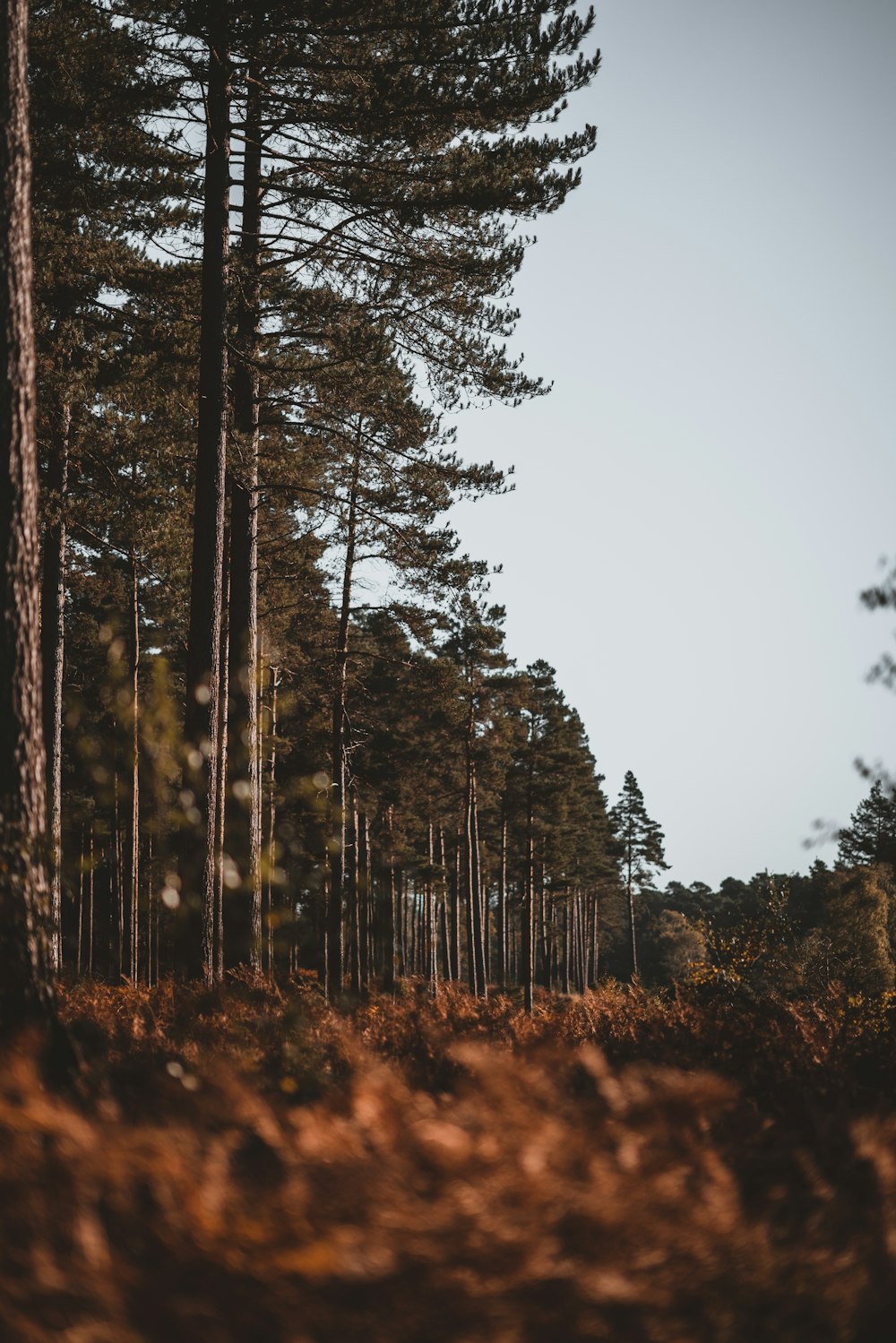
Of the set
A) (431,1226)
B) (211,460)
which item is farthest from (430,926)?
(431,1226)

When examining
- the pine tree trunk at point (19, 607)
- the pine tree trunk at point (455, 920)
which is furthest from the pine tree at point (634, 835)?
the pine tree trunk at point (19, 607)

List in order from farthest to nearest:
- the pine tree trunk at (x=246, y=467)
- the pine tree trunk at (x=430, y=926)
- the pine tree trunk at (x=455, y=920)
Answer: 1. the pine tree trunk at (x=455, y=920)
2. the pine tree trunk at (x=430, y=926)
3. the pine tree trunk at (x=246, y=467)

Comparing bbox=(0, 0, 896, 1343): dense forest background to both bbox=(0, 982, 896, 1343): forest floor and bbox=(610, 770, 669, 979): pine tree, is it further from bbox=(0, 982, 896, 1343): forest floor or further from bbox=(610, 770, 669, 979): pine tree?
bbox=(610, 770, 669, 979): pine tree

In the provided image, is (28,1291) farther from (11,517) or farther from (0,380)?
(0,380)

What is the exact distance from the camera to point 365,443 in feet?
44.9

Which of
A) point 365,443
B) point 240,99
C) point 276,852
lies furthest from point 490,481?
point 276,852

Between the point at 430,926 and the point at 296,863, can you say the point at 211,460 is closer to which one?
the point at 296,863

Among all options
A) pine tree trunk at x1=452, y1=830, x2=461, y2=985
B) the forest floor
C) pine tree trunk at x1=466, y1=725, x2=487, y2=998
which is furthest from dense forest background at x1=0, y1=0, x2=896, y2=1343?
pine tree trunk at x1=452, y1=830, x2=461, y2=985

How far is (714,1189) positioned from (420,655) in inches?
794

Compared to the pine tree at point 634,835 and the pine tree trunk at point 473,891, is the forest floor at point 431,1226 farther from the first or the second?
the pine tree at point 634,835

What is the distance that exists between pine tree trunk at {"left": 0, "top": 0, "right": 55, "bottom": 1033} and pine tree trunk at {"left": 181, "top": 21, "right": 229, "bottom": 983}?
15.4 feet

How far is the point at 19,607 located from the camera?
15.4 feet

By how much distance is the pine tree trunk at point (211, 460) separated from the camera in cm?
965

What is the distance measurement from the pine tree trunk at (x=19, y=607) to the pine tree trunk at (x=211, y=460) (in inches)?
184
